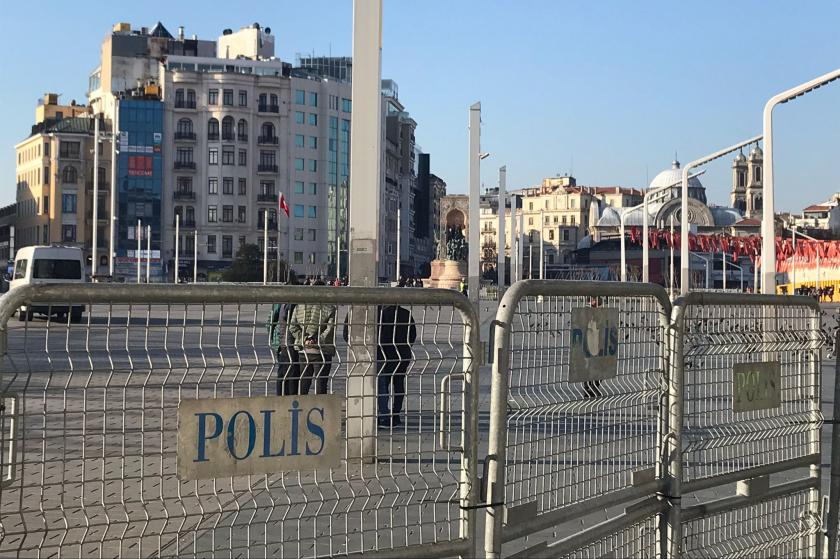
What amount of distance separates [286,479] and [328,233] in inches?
4334

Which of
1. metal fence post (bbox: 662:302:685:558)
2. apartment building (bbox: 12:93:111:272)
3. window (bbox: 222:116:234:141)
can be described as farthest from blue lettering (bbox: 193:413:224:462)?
window (bbox: 222:116:234:141)

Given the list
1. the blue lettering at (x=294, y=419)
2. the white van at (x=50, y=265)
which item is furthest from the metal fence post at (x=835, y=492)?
the white van at (x=50, y=265)

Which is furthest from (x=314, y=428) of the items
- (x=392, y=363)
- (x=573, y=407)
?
(x=573, y=407)

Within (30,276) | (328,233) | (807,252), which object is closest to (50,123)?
(328,233)

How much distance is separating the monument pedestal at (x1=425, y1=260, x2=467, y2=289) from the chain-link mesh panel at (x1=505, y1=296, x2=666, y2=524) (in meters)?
72.5

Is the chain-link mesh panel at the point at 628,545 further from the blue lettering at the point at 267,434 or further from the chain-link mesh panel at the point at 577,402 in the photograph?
the blue lettering at the point at 267,434

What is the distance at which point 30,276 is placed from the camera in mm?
40375

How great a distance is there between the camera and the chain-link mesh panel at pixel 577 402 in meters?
4.95

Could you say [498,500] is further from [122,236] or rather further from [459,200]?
[459,200]

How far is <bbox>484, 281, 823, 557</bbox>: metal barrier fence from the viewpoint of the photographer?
4.93m

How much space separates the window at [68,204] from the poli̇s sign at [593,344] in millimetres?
107725

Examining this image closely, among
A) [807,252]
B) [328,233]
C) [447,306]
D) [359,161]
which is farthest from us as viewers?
[328,233]

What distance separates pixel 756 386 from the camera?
643cm

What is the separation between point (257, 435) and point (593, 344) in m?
1.66
